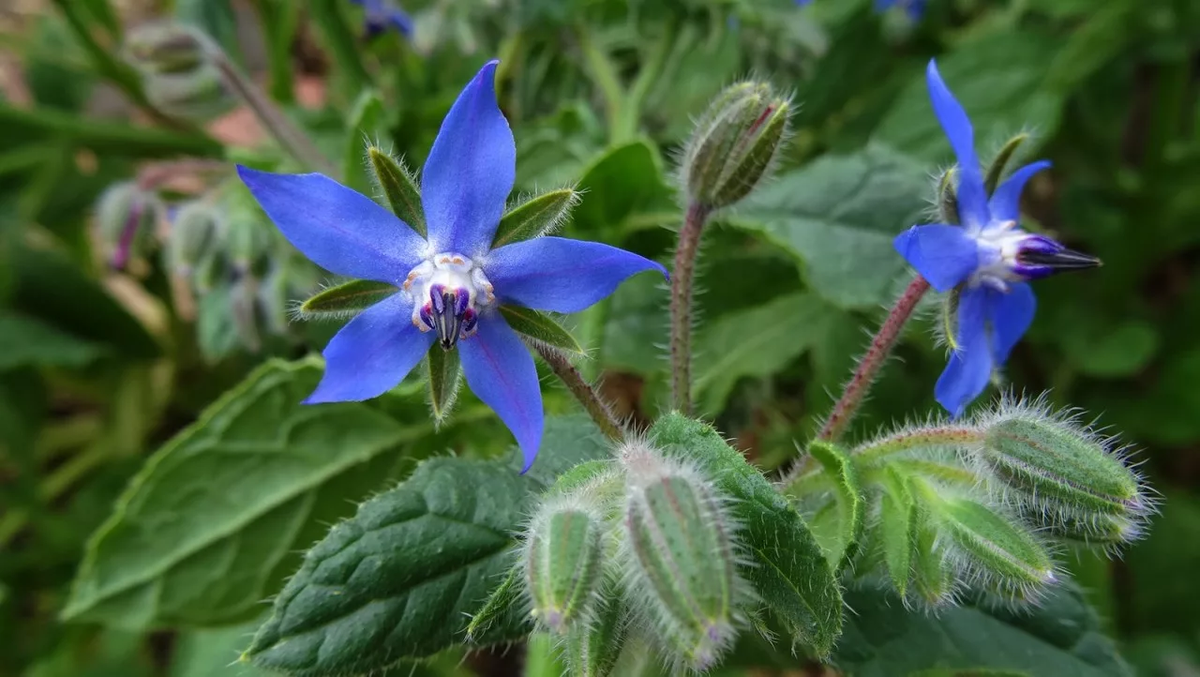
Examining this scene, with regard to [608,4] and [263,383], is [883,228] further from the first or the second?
[263,383]

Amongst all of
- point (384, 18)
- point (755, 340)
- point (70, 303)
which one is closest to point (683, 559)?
point (755, 340)

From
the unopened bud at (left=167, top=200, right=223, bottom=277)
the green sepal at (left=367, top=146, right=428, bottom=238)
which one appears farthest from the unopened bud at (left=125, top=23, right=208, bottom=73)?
the green sepal at (left=367, top=146, right=428, bottom=238)

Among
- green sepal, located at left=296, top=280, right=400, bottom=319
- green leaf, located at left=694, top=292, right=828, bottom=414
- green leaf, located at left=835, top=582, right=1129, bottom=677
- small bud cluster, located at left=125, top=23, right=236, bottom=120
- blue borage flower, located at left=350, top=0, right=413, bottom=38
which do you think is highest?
blue borage flower, located at left=350, top=0, right=413, bottom=38

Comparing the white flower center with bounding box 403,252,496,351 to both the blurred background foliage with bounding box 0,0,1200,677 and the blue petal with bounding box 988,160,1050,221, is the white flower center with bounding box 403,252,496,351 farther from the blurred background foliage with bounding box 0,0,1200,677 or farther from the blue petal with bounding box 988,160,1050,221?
the blue petal with bounding box 988,160,1050,221

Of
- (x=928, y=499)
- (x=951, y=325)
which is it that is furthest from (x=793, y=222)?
(x=928, y=499)

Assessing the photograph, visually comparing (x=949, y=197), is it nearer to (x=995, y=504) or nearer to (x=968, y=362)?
(x=968, y=362)

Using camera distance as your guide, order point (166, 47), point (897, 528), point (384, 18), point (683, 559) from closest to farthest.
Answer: point (683, 559), point (897, 528), point (166, 47), point (384, 18)
